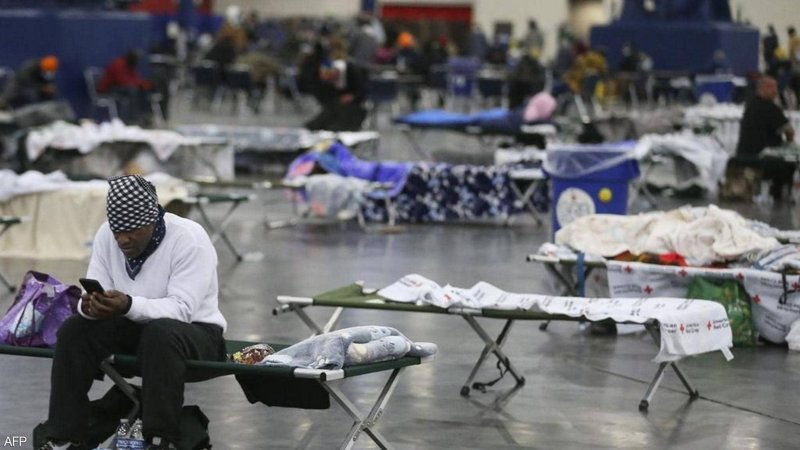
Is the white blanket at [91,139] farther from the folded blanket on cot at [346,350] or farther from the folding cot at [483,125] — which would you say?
the folded blanket on cot at [346,350]

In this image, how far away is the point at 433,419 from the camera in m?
6.69

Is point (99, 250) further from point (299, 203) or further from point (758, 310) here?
point (299, 203)

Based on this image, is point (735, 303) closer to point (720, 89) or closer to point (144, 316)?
point (144, 316)

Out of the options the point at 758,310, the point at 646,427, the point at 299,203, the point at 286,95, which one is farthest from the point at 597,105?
the point at 646,427

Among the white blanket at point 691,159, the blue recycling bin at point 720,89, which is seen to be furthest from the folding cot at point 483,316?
the blue recycling bin at point 720,89

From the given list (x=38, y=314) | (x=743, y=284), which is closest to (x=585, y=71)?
(x=743, y=284)

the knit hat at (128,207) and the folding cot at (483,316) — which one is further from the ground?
the knit hat at (128,207)

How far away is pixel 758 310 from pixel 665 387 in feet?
4.34

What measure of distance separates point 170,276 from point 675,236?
4.03 metres

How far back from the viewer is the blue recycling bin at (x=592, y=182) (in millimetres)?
11125

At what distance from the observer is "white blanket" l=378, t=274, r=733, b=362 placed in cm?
695

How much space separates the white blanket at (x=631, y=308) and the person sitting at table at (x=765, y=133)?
27.9 feet

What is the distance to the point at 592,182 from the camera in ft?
36.6

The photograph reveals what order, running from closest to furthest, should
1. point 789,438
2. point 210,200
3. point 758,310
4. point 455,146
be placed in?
point 789,438, point 758,310, point 210,200, point 455,146
